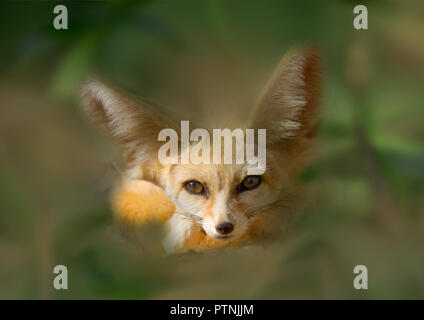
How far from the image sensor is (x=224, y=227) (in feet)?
1.63

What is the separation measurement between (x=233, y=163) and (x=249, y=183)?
0.03 metres

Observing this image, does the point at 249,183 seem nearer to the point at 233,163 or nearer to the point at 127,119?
the point at 233,163

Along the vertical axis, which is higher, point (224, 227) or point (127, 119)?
point (127, 119)

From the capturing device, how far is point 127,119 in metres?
0.52

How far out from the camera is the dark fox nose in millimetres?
495

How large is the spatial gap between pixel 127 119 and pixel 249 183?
14 centimetres

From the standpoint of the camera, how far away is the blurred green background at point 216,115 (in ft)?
1.65

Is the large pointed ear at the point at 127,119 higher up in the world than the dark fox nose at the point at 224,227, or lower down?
higher up

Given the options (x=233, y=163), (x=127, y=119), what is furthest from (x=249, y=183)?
(x=127, y=119)

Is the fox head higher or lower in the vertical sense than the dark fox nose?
higher

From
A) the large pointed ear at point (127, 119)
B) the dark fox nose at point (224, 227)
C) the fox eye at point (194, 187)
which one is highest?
the large pointed ear at point (127, 119)

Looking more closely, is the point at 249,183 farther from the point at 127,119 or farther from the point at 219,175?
the point at 127,119

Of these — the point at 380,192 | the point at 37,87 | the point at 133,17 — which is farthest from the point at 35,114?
the point at 380,192

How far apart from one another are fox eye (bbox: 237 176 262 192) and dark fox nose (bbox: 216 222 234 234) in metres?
0.04
